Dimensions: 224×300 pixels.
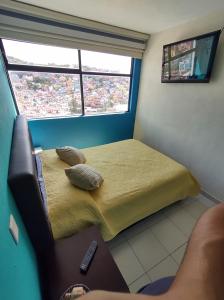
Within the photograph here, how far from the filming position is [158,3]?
160cm

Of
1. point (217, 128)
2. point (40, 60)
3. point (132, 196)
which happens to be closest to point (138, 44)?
point (40, 60)

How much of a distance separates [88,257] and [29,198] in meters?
0.53

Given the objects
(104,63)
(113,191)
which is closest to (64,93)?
(104,63)

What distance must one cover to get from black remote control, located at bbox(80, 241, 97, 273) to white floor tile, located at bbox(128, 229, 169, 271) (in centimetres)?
66

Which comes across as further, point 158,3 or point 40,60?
point 40,60

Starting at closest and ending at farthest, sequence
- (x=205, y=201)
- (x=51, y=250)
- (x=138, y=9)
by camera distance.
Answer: (x=51, y=250)
(x=138, y=9)
(x=205, y=201)

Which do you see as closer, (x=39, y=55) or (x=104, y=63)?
(x=39, y=55)

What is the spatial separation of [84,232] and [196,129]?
198 cm

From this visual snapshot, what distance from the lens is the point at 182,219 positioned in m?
1.80

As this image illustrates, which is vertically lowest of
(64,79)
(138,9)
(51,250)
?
(51,250)

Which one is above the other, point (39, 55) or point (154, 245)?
point (39, 55)

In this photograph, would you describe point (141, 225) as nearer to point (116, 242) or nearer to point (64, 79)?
point (116, 242)

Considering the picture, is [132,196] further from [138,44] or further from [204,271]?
[138,44]

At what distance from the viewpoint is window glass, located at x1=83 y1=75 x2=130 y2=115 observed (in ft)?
8.84
